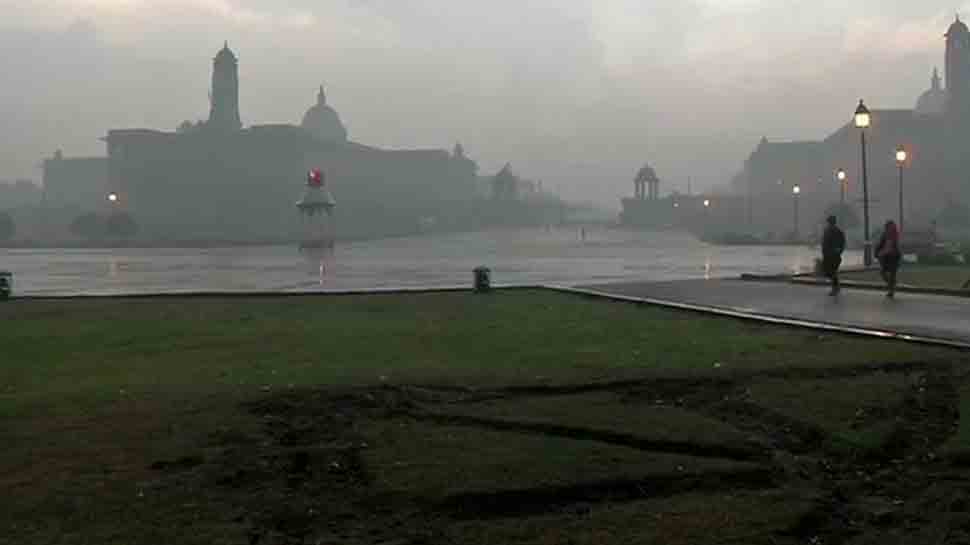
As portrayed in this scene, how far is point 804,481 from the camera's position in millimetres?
6305

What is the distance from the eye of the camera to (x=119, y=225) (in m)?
109

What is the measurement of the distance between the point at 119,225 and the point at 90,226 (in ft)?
30.3

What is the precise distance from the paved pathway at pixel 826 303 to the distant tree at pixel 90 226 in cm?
10221

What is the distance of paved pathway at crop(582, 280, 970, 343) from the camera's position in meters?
14.4

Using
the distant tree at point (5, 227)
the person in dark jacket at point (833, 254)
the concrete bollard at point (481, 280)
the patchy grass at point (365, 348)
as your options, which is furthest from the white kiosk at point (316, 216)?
the patchy grass at point (365, 348)

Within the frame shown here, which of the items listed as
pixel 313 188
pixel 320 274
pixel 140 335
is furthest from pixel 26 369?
pixel 313 188

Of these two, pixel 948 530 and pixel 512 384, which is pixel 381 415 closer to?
pixel 512 384

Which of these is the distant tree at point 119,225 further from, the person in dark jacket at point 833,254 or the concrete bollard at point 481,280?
the person in dark jacket at point 833,254

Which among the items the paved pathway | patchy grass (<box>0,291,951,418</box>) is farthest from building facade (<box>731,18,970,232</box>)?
patchy grass (<box>0,291,951,418</box>)

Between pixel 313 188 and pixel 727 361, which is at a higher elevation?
pixel 313 188

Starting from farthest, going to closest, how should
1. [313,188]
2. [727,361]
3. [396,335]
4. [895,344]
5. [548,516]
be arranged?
[313,188] < [396,335] < [895,344] < [727,361] < [548,516]

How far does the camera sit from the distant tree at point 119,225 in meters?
108

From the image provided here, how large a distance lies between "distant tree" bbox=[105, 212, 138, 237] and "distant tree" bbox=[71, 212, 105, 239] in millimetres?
3827

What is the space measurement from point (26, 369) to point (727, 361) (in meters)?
8.04
